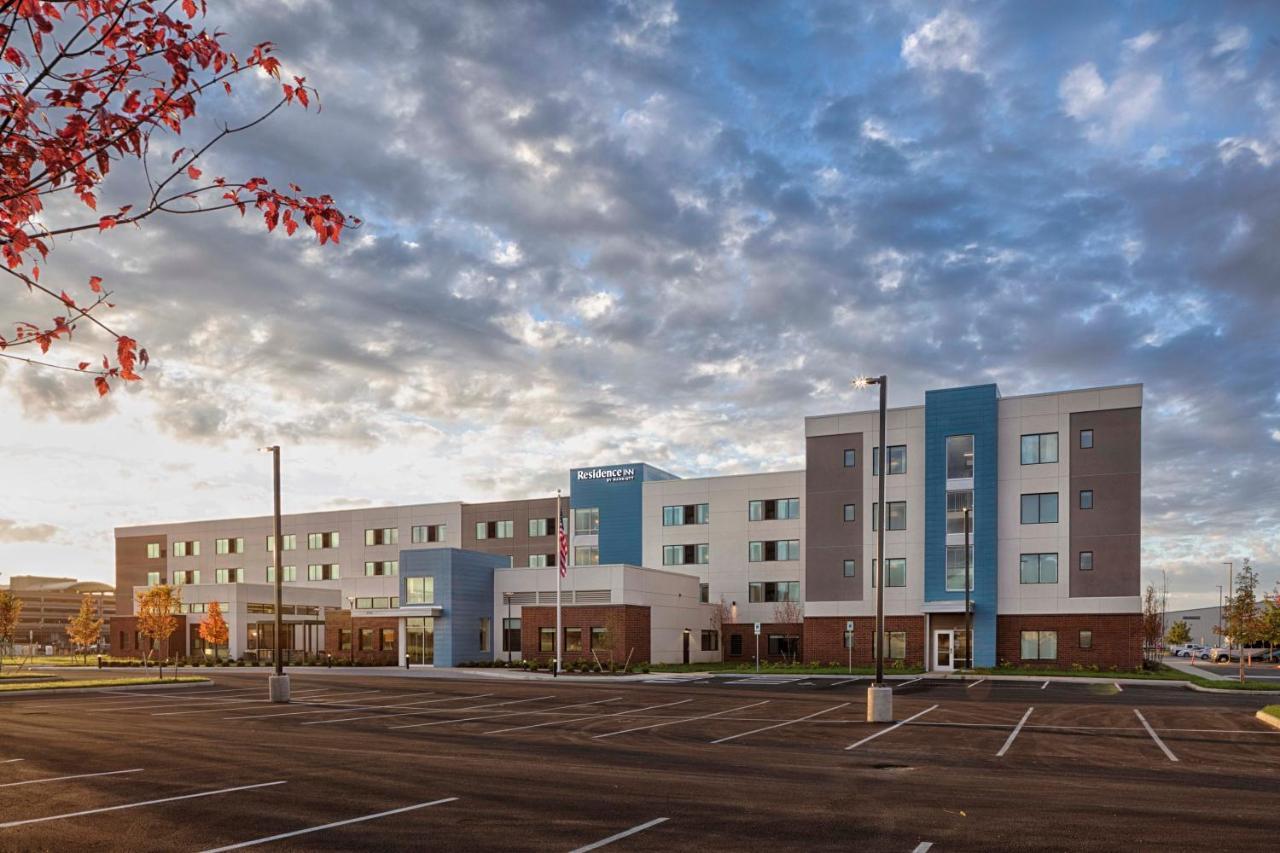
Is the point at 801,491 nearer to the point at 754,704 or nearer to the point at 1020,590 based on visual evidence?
the point at 1020,590

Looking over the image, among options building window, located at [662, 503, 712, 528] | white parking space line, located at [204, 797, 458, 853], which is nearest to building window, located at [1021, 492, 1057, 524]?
building window, located at [662, 503, 712, 528]

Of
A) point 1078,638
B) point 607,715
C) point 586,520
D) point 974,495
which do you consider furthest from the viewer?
point 586,520

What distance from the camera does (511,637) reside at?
6850 centimetres

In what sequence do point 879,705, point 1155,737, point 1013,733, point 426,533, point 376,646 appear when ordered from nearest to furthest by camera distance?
point 1155,737 → point 1013,733 → point 879,705 → point 376,646 → point 426,533

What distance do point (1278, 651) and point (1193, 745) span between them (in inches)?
3603

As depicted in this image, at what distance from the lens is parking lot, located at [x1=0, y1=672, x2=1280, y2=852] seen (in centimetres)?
1205

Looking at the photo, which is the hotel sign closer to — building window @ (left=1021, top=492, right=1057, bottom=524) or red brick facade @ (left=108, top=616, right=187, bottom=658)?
building window @ (left=1021, top=492, right=1057, bottom=524)

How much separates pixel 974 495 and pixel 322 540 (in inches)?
2454

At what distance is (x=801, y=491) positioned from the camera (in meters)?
73.5

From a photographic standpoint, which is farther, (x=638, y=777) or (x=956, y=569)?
(x=956, y=569)

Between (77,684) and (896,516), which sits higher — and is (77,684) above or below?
below

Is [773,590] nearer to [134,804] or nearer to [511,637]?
[511,637]

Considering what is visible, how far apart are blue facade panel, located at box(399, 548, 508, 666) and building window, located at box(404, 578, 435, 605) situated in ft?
0.82

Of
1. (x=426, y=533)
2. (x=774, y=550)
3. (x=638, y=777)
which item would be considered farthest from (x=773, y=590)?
(x=638, y=777)
